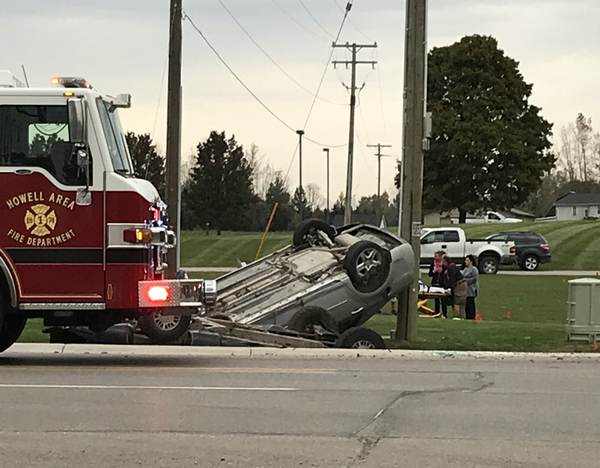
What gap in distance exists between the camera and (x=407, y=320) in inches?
577

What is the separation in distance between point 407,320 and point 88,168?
6013mm

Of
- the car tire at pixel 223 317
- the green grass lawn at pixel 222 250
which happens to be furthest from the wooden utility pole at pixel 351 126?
the car tire at pixel 223 317

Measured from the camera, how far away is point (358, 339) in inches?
513

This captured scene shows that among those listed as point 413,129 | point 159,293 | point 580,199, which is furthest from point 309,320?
point 580,199

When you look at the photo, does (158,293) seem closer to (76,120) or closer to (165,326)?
(165,326)

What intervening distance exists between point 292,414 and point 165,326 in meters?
4.22

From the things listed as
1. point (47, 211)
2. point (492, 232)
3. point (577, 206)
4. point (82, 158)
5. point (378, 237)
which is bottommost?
point (492, 232)

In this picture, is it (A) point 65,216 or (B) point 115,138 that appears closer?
(A) point 65,216

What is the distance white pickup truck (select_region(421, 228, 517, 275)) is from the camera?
36.0m

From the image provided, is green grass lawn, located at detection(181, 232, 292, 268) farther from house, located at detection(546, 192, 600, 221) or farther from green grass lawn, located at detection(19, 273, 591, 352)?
house, located at detection(546, 192, 600, 221)

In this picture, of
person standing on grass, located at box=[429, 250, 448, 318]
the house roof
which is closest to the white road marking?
person standing on grass, located at box=[429, 250, 448, 318]

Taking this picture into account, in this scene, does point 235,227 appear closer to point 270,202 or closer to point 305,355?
point 270,202

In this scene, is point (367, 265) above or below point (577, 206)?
below

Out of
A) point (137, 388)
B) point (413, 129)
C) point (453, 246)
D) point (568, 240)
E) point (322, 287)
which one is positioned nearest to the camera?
point (137, 388)
